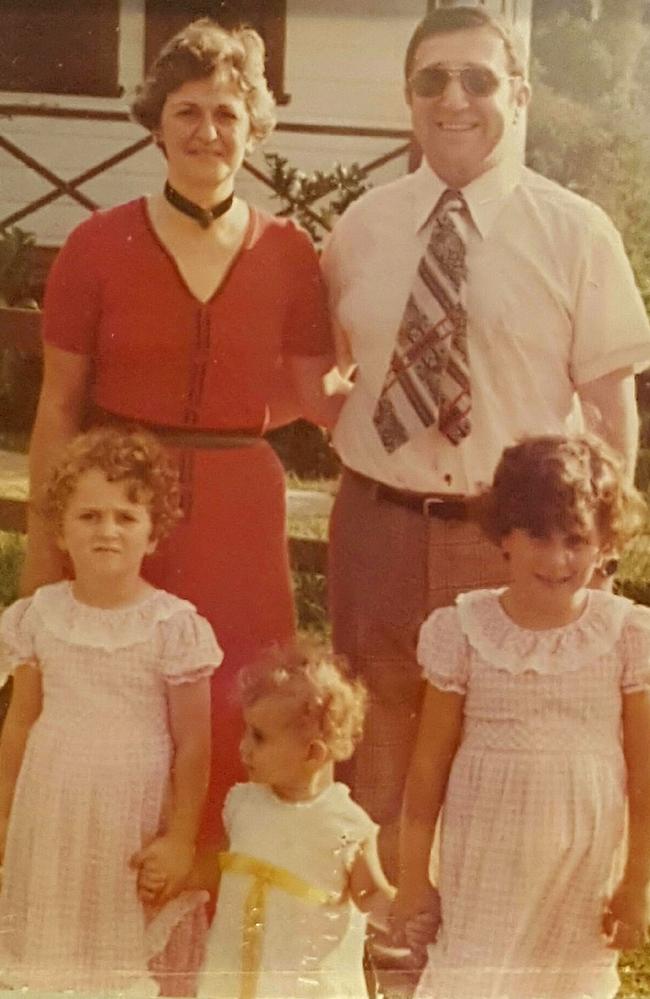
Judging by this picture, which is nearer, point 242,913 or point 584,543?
point 584,543

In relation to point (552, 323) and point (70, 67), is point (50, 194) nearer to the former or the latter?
point (70, 67)

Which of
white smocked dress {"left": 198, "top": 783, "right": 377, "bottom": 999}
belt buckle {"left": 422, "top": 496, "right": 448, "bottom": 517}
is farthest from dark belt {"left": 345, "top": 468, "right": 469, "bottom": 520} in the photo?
white smocked dress {"left": 198, "top": 783, "right": 377, "bottom": 999}

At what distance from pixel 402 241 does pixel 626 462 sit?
0.55m

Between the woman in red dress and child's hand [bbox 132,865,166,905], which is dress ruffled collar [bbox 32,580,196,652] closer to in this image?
the woman in red dress

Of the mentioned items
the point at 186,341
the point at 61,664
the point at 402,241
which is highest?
the point at 402,241

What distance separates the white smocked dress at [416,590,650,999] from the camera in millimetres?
2609

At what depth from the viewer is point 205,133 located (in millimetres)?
2529

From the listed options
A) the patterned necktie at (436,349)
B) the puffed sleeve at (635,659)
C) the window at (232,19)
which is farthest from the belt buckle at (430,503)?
the window at (232,19)

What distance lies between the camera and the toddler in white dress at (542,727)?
259cm

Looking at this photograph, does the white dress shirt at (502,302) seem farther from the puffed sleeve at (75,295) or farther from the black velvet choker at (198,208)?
the puffed sleeve at (75,295)

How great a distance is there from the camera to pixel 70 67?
2570 millimetres

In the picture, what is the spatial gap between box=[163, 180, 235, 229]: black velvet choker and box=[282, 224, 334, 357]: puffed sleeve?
→ 0.39 ft

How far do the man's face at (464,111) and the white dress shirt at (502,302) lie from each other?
0.09 feet

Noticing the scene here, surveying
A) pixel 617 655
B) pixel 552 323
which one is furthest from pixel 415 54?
pixel 617 655
